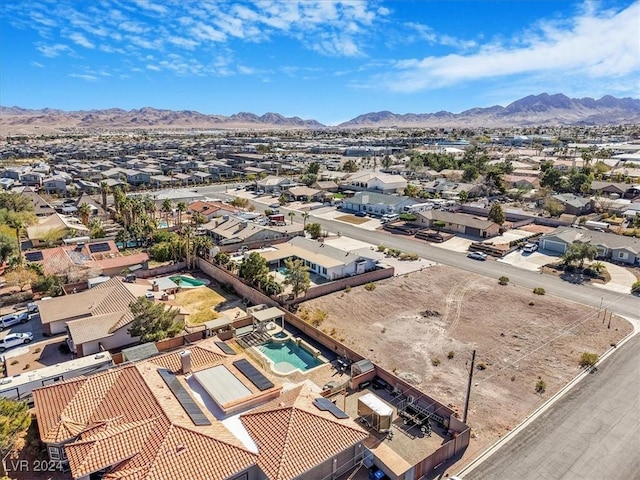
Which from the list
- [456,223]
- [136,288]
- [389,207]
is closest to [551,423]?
[136,288]

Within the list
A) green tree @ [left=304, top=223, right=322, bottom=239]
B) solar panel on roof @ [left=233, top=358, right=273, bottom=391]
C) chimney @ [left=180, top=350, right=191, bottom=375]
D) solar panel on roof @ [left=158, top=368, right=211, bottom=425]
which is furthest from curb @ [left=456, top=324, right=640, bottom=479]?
green tree @ [left=304, top=223, right=322, bottom=239]

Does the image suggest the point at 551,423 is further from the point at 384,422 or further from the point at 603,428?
the point at 384,422

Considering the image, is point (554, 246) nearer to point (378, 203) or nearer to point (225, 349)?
point (378, 203)

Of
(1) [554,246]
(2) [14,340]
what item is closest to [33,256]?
(2) [14,340]

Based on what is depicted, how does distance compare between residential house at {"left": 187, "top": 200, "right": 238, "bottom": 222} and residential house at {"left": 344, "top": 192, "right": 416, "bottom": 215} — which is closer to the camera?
residential house at {"left": 187, "top": 200, "right": 238, "bottom": 222}

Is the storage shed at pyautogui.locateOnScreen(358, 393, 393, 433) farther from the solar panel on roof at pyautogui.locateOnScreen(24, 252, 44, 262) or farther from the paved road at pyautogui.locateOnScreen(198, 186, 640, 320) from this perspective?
the solar panel on roof at pyautogui.locateOnScreen(24, 252, 44, 262)
